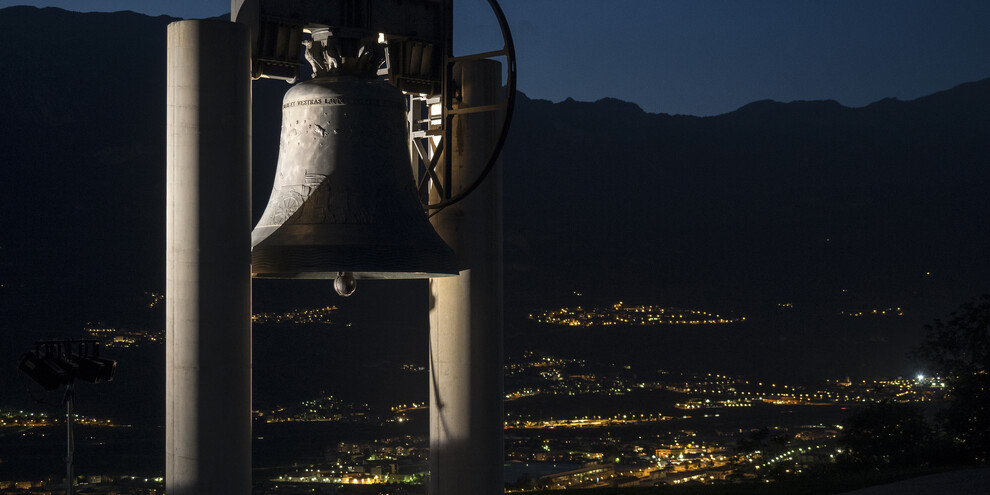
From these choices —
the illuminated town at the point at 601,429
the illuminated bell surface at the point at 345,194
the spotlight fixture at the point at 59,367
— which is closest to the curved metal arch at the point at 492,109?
the illuminated bell surface at the point at 345,194

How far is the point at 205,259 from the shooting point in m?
8.12

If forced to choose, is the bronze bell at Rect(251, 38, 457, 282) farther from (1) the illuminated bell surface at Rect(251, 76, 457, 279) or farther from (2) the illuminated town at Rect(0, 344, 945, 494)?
(2) the illuminated town at Rect(0, 344, 945, 494)

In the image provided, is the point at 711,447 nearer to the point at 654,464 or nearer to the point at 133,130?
the point at 654,464

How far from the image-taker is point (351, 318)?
6694 centimetres

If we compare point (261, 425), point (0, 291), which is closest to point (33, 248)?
point (0, 291)

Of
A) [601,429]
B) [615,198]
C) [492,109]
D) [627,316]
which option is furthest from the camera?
[615,198]

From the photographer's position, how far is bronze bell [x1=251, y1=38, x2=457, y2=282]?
8.38 meters

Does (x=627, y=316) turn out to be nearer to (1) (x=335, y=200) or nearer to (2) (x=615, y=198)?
(2) (x=615, y=198)

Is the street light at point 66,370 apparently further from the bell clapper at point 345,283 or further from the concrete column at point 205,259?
the bell clapper at point 345,283

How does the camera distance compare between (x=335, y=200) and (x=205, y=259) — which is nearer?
(x=205, y=259)

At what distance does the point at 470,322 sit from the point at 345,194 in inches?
77.8

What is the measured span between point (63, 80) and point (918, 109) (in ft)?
300

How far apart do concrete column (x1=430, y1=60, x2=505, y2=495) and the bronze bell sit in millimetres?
897

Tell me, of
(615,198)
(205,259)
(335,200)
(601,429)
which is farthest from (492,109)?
(615,198)
